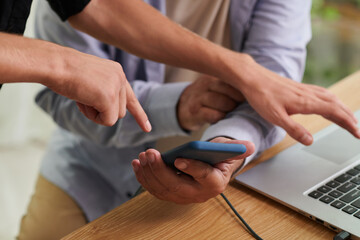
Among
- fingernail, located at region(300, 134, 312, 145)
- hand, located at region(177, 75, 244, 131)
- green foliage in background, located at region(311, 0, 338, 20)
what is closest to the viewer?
fingernail, located at region(300, 134, 312, 145)

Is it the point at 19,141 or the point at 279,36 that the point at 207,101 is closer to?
the point at 279,36

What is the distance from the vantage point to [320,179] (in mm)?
713


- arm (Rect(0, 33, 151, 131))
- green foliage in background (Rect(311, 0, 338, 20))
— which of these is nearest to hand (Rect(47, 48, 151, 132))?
arm (Rect(0, 33, 151, 131))

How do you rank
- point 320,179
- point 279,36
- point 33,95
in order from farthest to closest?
1. point 33,95
2. point 279,36
3. point 320,179

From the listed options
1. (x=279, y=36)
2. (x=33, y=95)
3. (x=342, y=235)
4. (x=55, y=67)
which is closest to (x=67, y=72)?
(x=55, y=67)

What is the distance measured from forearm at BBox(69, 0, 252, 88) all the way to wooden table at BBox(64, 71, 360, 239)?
0.22 metres

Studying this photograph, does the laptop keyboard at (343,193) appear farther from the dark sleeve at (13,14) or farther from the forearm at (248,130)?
the dark sleeve at (13,14)

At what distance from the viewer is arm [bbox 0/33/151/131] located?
50 cm

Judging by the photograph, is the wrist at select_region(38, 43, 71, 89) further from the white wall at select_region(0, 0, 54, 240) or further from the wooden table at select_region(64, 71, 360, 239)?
the white wall at select_region(0, 0, 54, 240)

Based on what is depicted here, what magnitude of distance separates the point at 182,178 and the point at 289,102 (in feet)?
0.77

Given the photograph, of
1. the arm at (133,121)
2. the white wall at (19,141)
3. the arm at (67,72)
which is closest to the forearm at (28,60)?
the arm at (67,72)

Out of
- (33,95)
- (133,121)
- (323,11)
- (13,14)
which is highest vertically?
(13,14)

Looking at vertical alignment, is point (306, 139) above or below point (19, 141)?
above

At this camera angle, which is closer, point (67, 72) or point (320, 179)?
point (67, 72)
